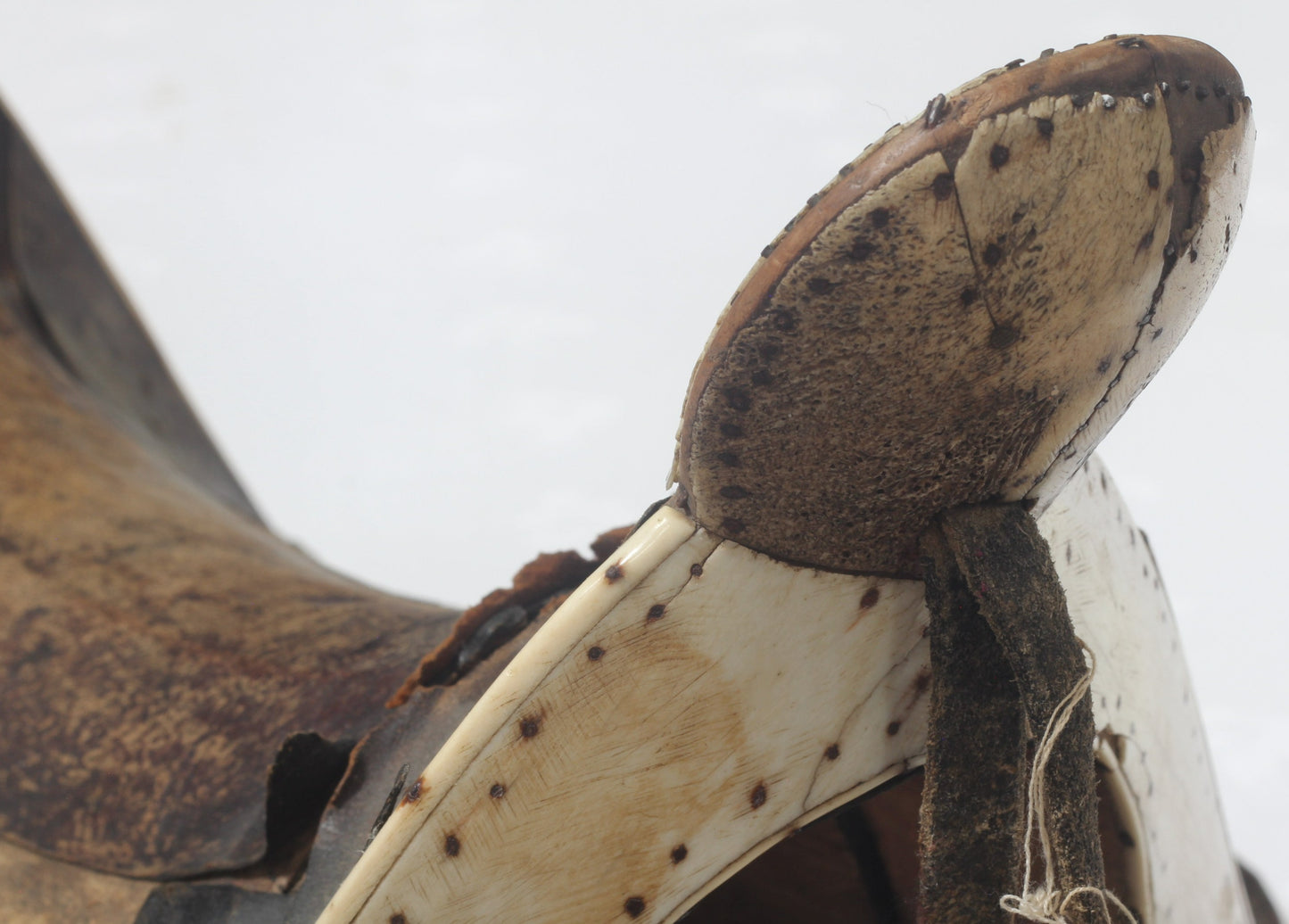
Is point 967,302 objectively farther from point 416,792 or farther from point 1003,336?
point 416,792

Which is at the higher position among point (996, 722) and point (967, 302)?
point (967, 302)

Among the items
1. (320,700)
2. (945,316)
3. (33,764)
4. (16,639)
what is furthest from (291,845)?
(945,316)

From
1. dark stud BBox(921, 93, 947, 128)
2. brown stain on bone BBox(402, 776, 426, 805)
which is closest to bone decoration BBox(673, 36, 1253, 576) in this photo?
dark stud BBox(921, 93, 947, 128)

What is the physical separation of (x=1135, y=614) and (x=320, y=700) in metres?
0.57

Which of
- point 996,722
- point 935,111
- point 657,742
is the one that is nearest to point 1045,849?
point 996,722

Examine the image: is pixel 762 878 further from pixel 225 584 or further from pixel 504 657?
pixel 225 584

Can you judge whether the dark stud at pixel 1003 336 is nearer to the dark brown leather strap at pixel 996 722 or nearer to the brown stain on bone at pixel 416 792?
the dark brown leather strap at pixel 996 722

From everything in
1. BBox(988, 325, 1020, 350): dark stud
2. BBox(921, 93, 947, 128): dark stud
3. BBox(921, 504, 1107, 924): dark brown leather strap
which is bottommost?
BBox(921, 504, 1107, 924): dark brown leather strap

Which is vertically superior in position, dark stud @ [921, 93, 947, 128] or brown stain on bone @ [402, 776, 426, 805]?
dark stud @ [921, 93, 947, 128]

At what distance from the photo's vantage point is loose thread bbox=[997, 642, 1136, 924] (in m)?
0.47

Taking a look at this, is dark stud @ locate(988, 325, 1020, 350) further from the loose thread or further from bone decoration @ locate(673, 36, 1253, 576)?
the loose thread

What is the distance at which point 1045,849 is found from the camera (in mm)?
475

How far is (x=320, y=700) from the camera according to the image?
842 mm

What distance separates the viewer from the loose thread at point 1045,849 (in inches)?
18.5
